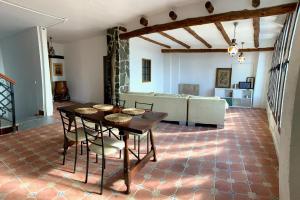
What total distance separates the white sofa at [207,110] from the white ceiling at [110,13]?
200cm

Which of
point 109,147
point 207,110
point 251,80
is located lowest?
point 109,147

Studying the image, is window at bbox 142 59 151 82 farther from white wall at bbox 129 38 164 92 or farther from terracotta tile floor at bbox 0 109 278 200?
terracotta tile floor at bbox 0 109 278 200

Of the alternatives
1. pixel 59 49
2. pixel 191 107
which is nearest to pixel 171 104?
pixel 191 107

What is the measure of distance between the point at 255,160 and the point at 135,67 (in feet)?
17.1

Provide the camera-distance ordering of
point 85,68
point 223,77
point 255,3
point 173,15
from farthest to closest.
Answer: point 223,77 → point 85,68 → point 173,15 → point 255,3

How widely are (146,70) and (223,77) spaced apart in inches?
145

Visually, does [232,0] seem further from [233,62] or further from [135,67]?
[233,62]

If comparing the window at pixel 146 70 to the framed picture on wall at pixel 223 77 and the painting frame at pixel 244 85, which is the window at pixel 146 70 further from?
the painting frame at pixel 244 85

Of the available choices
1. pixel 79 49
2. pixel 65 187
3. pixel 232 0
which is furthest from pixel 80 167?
pixel 79 49

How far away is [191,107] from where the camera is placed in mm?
4906

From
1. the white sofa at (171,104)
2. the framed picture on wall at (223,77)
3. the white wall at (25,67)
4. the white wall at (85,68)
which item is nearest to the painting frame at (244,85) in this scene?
the framed picture on wall at (223,77)

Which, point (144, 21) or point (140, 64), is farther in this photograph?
point (140, 64)

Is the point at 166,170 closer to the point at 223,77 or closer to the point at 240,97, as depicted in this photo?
the point at 240,97

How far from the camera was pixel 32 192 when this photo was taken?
2.21 m
